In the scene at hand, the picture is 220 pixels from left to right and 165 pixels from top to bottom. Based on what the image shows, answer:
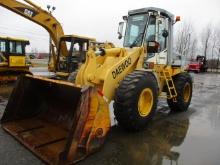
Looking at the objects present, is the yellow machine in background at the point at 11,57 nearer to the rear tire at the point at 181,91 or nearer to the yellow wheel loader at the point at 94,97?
the yellow wheel loader at the point at 94,97

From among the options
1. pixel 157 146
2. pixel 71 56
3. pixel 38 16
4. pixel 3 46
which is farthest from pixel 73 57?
pixel 157 146

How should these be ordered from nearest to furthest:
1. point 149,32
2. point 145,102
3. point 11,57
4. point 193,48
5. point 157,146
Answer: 1. point 157,146
2. point 145,102
3. point 149,32
4. point 11,57
5. point 193,48

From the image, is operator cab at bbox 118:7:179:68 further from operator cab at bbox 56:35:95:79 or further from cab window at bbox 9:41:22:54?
cab window at bbox 9:41:22:54

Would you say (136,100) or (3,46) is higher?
(3,46)

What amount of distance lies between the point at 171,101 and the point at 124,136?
2754mm

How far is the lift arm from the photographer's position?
1003cm

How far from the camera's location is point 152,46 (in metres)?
5.92

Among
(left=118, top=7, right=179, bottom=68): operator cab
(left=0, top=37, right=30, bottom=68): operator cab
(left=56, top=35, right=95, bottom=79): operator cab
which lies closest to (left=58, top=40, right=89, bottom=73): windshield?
(left=56, top=35, right=95, bottom=79): operator cab

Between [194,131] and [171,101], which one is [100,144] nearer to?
[194,131]

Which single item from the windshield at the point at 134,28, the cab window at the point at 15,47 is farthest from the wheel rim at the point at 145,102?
the cab window at the point at 15,47

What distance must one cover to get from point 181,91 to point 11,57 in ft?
29.2

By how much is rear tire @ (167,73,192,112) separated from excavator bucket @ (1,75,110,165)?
11.2 ft

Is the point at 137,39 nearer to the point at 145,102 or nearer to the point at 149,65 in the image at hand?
the point at 149,65

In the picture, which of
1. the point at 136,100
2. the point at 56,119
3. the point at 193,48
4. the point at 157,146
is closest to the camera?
the point at 157,146
